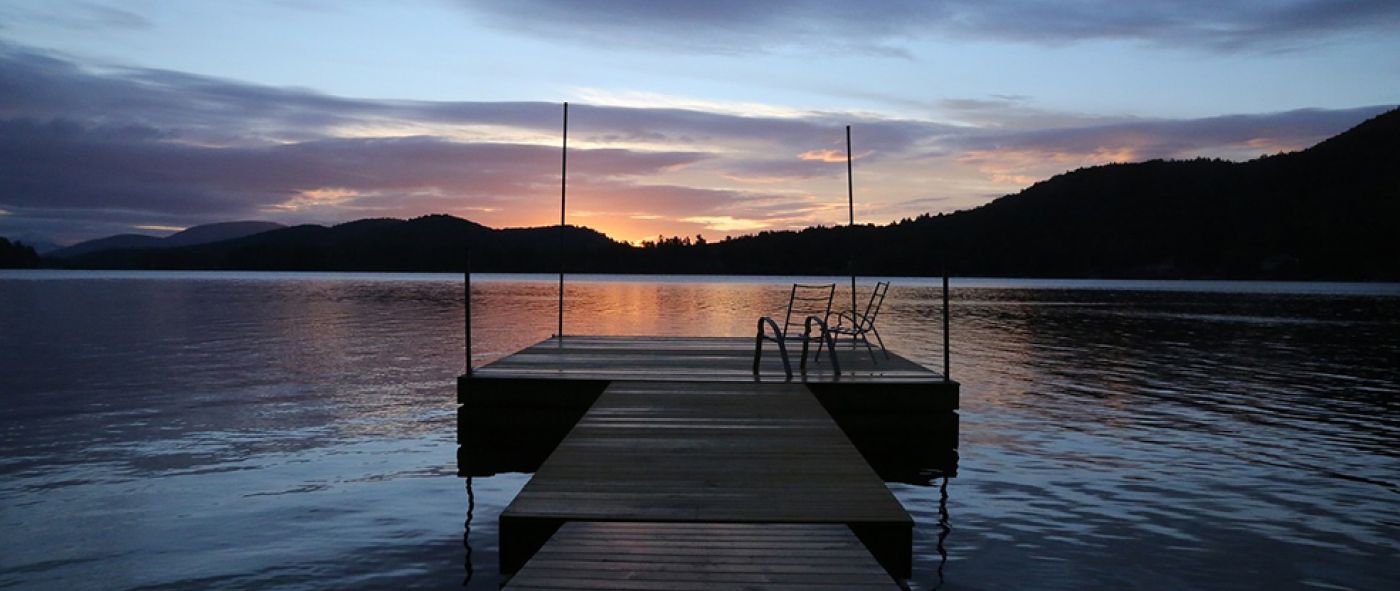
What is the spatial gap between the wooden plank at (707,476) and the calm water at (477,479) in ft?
4.28

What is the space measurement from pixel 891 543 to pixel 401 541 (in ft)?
14.7

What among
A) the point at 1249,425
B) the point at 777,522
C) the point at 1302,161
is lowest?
the point at 1249,425

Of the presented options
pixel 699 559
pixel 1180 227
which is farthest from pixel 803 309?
pixel 1180 227

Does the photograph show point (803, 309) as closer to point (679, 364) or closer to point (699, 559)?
point (679, 364)

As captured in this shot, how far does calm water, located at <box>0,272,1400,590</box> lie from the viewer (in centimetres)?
757

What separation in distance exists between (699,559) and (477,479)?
20.8ft

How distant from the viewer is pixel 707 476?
21.6ft

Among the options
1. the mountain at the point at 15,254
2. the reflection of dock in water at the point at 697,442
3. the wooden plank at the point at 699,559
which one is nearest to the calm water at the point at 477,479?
the reflection of dock in water at the point at 697,442

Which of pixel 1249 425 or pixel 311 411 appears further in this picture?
pixel 311 411

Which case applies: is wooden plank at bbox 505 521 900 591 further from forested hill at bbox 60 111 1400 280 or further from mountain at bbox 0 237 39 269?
mountain at bbox 0 237 39 269

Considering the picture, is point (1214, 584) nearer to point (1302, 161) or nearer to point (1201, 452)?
point (1201, 452)

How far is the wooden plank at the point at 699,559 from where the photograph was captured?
14.6ft

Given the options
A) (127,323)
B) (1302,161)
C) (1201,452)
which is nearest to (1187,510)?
(1201,452)

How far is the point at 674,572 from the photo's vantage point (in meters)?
4.60
